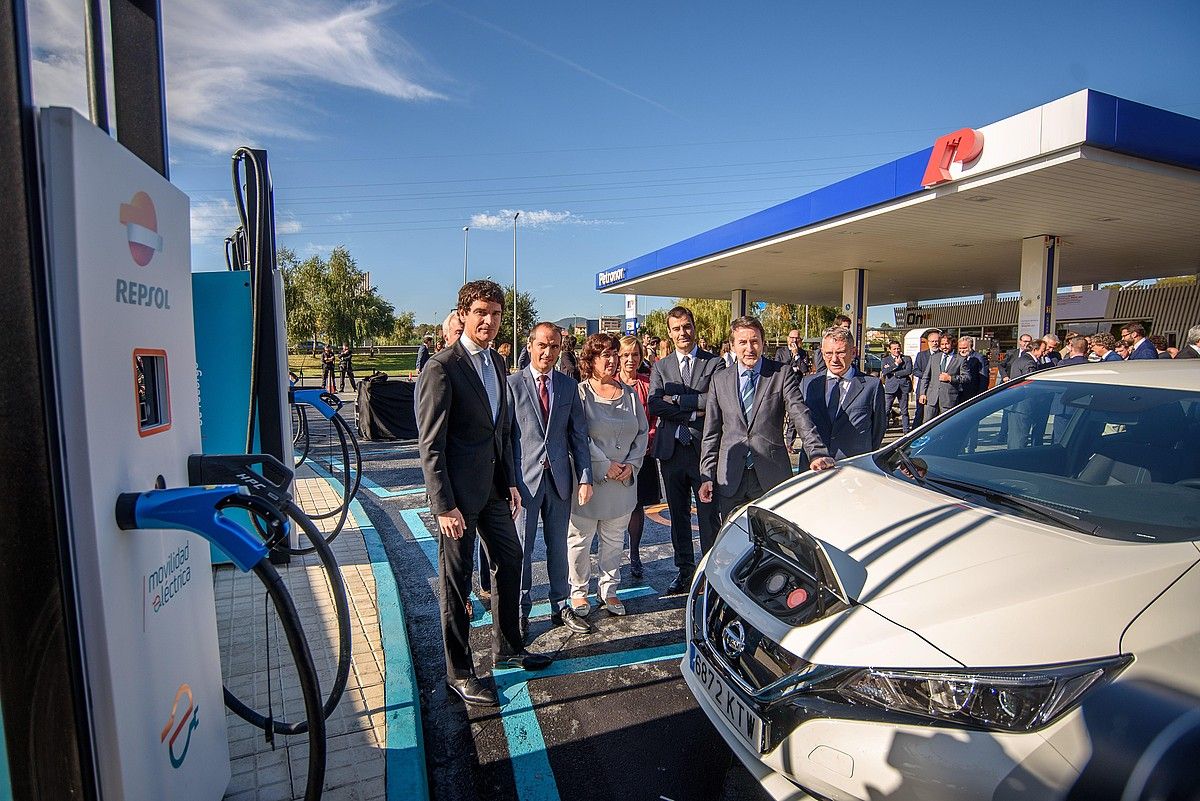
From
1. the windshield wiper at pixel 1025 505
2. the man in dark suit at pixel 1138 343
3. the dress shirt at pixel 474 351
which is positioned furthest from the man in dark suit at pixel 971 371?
the dress shirt at pixel 474 351

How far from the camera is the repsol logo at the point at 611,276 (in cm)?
2711

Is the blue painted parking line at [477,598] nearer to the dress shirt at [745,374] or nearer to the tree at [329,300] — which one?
the dress shirt at [745,374]

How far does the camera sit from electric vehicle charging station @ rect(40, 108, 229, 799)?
1416 mm

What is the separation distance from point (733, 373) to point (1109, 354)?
11059mm

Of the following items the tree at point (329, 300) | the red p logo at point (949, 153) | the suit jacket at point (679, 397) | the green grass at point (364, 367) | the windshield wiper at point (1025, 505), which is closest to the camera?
the windshield wiper at point (1025, 505)

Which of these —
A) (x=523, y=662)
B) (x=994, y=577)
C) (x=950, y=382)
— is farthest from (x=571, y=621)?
(x=950, y=382)

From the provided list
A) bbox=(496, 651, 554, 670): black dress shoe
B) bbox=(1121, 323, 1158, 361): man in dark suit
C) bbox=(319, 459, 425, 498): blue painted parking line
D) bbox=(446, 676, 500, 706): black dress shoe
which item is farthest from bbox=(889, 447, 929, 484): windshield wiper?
bbox=(1121, 323, 1158, 361): man in dark suit

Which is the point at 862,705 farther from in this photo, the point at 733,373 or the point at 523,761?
the point at 733,373

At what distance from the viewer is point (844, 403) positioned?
16.3 feet

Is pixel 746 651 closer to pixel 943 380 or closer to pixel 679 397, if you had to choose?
pixel 679 397

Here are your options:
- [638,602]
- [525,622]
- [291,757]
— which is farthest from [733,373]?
[291,757]

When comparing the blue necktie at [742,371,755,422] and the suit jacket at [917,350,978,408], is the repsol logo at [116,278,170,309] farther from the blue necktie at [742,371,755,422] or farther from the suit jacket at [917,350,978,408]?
the suit jacket at [917,350,978,408]

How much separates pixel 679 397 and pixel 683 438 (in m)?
0.32

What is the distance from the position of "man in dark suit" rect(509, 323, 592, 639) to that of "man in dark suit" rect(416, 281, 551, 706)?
16.0 inches
